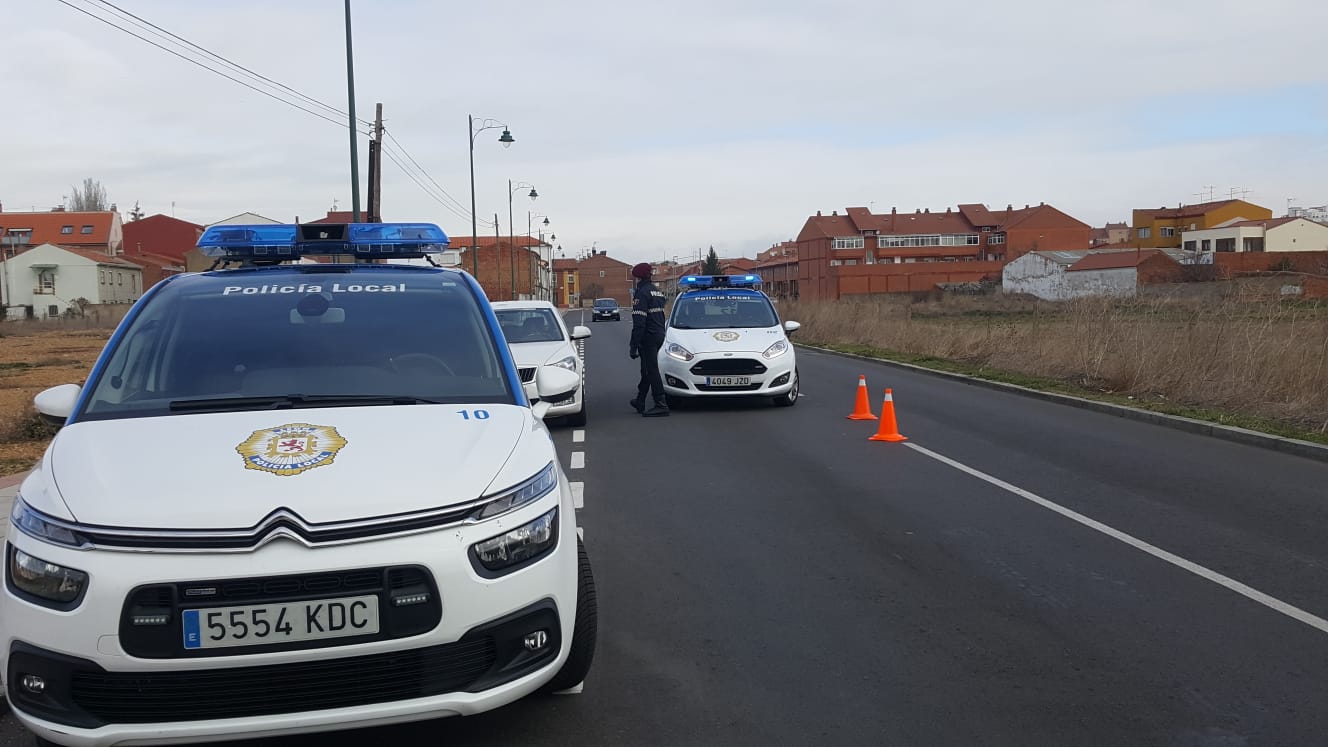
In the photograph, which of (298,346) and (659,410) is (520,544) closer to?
(298,346)

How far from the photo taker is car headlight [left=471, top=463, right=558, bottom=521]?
137 inches

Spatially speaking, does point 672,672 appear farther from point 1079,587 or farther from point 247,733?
point 1079,587

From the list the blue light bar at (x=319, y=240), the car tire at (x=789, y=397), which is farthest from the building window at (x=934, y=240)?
the blue light bar at (x=319, y=240)

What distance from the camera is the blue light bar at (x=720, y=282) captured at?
1683cm

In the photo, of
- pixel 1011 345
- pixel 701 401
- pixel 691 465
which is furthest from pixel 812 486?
pixel 1011 345

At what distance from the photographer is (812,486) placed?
8.91 meters

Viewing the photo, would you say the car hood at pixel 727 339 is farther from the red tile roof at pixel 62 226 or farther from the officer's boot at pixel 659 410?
the red tile roof at pixel 62 226

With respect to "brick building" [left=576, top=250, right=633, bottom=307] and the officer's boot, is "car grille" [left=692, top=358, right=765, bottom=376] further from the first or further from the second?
"brick building" [left=576, top=250, right=633, bottom=307]

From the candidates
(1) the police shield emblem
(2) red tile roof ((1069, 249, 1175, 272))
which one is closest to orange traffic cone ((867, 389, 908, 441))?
(1) the police shield emblem

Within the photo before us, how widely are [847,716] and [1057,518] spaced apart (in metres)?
4.06

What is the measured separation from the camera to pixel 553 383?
5.00 meters

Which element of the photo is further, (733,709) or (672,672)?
A: (672,672)

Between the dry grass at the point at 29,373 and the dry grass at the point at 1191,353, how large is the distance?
14099mm

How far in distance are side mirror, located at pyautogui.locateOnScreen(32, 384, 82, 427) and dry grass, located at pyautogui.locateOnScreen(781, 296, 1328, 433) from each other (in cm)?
1167
